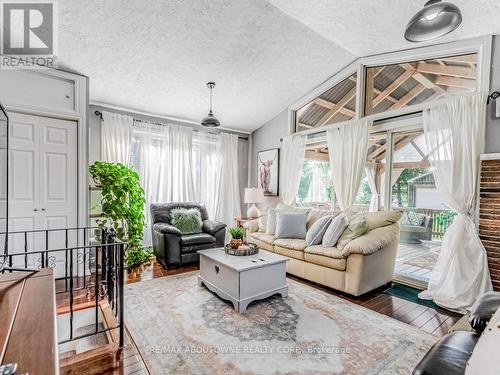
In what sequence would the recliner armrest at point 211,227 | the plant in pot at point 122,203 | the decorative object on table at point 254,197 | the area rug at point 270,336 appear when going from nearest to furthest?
the area rug at point 270,336 < the plant in pot at point 122,203 < the recliner armrest at point 211,227 < the decorative object on table at point 254,197

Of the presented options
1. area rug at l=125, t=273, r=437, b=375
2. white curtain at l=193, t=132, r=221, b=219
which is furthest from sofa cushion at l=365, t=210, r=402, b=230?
white curtain at l=193, t=132, r=221, b=219

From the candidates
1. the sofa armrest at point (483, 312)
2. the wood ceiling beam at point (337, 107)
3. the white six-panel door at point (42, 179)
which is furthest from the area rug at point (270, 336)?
the wood ceiling beam at point (337, 107)

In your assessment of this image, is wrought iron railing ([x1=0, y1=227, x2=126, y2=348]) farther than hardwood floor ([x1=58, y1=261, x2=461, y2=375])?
Yes

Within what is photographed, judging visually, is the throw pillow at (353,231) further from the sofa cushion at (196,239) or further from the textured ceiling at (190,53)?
the textured ceiling at (190,53)

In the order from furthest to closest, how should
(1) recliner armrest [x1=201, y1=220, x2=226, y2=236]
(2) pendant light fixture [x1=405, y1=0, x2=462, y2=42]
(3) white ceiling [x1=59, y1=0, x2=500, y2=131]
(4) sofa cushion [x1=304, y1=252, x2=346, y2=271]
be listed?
(1) recliner armrest [x1=201, y1=220, x2=226, y2=236] → (4) sofa cushion [x1=304, y1=252, x2=346, y2=271] → (3) white ceiling [x1=59, y1=0, x2=500, y2=131] → (2) pendant light fixture [x1=405, y1=0, x2=462, y2=42]

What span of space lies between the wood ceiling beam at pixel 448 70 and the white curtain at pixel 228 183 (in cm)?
355

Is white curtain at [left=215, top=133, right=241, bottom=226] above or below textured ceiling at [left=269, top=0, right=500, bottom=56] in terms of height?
below

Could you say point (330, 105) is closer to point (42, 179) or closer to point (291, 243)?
point (291, 243)

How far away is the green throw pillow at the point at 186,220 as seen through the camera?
4.26m

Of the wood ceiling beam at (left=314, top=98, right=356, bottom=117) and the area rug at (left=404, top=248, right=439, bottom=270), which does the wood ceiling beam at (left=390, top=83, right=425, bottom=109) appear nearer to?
the wood ceiling beam at (left=314, top=98, right=356, bottom=117)

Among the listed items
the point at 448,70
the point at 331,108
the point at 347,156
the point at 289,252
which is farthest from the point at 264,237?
the point at 448,70

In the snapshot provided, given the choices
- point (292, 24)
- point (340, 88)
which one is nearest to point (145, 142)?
point (292, 24)

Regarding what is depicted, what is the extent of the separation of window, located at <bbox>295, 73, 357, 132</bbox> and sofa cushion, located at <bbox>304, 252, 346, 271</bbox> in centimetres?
230

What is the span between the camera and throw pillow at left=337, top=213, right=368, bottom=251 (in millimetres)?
3219
